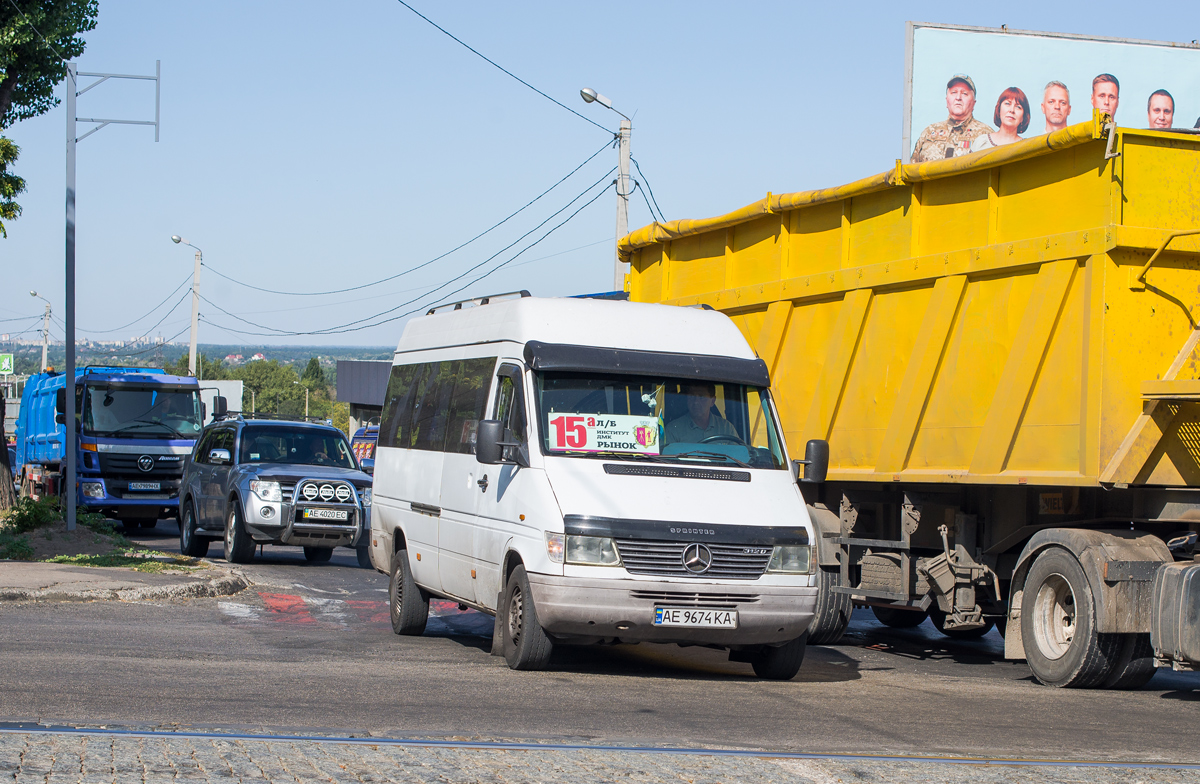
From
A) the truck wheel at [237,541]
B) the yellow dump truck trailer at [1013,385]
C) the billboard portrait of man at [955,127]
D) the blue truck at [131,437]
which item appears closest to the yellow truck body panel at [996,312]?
the yellow dump truck trailer at [1013,385]

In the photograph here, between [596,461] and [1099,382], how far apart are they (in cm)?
331

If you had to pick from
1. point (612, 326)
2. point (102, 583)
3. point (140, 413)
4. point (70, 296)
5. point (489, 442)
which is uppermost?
point (70, 296)

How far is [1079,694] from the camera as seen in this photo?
9188mm

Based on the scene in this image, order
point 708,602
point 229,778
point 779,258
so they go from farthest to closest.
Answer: point 779,258
point 708,602
point 229,778

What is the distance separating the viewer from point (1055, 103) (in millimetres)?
25047

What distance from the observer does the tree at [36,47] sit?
19.7 metres

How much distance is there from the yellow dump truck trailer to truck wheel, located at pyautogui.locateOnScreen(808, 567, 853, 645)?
2 cm

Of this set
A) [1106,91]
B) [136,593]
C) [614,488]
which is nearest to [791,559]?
[614,488]

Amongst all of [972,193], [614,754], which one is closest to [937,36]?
[972,193]

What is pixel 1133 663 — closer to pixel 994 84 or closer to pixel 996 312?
pixel 996 312

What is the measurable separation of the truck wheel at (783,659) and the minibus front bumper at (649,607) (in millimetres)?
437

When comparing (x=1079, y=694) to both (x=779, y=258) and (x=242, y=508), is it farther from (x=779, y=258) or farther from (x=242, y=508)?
(x=242, y=508)

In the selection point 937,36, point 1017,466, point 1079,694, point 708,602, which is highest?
point 937,36

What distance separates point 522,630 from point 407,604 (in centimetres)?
266
